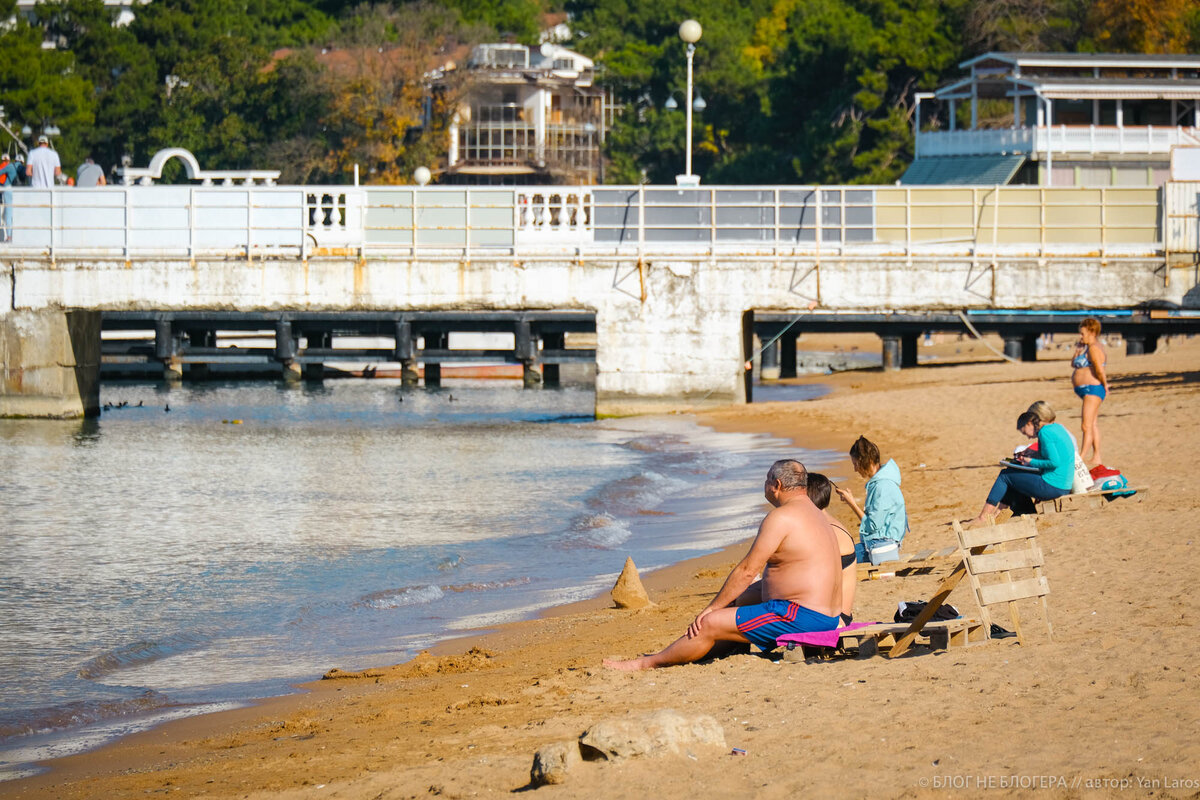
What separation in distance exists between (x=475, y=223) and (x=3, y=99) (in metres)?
44.8

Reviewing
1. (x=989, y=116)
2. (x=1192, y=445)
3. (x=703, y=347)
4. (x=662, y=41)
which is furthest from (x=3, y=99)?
(x=1192, y=445)

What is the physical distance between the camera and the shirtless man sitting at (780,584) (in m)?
7.19

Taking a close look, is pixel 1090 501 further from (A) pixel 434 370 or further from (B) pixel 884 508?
(A) pixel 434 370

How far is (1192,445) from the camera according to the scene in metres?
14.4

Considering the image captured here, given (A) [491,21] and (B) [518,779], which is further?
(A) [491,21]

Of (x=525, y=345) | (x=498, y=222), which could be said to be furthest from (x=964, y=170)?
(x=498, y=222)

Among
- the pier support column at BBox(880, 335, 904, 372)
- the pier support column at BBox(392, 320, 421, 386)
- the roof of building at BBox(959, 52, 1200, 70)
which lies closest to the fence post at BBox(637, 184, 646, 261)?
the pier support column at BBox(392, 320, 421, 386)

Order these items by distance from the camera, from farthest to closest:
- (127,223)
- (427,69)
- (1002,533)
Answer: (427,69) → (127,223) → (1002,533)

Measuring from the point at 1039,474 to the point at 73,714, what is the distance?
7249 mm

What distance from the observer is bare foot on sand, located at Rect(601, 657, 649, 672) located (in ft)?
24.7

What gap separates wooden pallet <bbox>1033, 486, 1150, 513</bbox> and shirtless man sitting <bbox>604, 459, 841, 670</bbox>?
14.2ft

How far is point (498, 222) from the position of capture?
79.3 ft

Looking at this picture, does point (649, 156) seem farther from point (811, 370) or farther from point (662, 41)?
point (811, 370)

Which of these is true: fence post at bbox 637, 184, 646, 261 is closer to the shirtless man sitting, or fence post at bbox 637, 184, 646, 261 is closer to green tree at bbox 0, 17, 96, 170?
the shirtless man sitting
